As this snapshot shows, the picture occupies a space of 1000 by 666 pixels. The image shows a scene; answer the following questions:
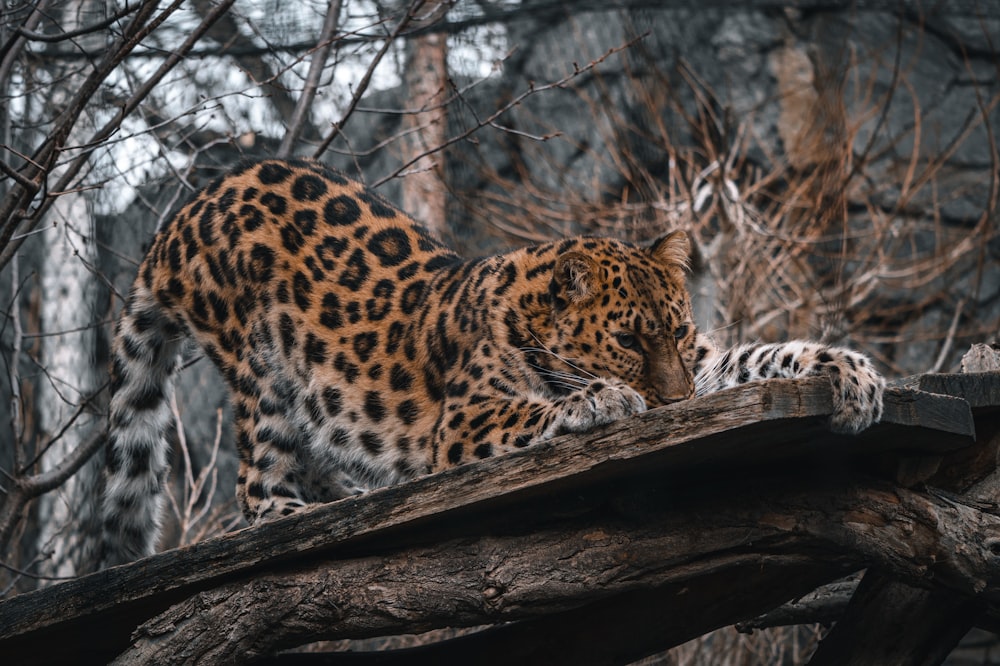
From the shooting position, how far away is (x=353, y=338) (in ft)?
20.0

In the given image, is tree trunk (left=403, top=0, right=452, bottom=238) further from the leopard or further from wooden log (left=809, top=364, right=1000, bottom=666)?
wooden log (left=809, top=364, right=1000, bottom=666)

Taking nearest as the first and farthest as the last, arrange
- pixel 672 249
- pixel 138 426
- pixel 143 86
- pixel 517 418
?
pixel 517 418, pixel 143 86, pixel 672 249, pixel 138 426

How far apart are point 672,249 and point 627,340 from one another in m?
0.76

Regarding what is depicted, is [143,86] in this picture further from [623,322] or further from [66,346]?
[66,346]

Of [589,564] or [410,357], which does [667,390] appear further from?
[410,357]

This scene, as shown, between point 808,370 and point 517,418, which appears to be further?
point 517,418

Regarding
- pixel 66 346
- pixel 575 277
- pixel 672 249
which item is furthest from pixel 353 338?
pixel 66 346

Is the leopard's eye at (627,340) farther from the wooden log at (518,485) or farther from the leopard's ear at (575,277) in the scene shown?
the wooden log at (518,485)

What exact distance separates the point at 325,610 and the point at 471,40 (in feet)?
28.6

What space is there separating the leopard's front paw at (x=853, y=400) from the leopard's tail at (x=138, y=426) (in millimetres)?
3604

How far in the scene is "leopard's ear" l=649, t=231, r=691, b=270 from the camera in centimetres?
560

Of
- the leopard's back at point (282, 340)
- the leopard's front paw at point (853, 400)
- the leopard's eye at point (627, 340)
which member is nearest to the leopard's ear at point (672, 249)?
the leopard's eye at point (627, 340)

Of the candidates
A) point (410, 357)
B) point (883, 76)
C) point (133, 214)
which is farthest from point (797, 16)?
point (410, 357)

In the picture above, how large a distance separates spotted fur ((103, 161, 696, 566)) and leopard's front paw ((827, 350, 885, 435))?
1451mm
